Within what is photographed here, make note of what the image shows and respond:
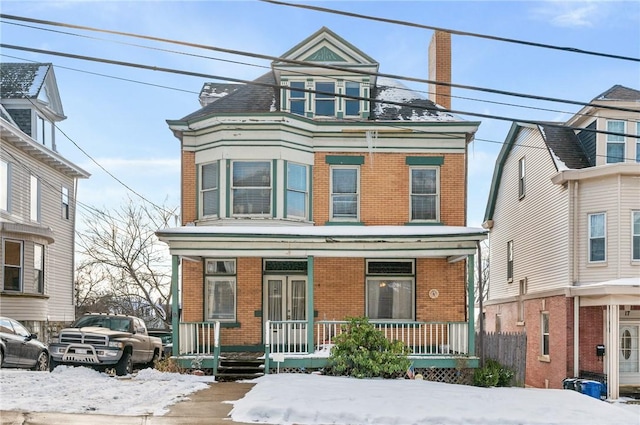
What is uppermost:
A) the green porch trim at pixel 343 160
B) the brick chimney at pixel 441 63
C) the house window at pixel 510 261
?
the brick chimney at pixel 441 63

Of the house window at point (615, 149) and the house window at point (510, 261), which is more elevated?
the house window at point (615, 149)

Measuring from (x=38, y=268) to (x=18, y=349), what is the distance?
32.8 feet

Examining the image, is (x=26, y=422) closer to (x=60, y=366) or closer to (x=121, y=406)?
(x=121, y=406)

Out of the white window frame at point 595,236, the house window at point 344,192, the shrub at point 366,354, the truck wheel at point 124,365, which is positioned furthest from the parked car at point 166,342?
the white window frame at point 595,236

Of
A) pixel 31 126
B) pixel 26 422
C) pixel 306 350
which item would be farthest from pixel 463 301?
pixel 31 126

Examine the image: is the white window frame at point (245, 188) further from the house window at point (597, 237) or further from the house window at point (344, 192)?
the house window at point (597, 237)

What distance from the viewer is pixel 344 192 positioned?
64.5ft

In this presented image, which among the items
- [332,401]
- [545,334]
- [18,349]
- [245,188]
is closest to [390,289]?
[245,188]

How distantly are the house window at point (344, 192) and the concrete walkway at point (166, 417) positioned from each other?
8.26 m

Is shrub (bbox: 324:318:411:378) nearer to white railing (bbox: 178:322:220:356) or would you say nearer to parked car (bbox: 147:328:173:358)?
white railing (bbox: 178:322:220:356)

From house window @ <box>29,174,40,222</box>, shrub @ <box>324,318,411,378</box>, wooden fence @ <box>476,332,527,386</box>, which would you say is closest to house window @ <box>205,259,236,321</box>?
shrub @ <box>324,318,411,378</box>

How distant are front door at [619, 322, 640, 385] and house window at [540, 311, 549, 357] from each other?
250cm

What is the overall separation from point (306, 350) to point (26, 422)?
28.6 ft

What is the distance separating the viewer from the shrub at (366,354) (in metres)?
15.3
